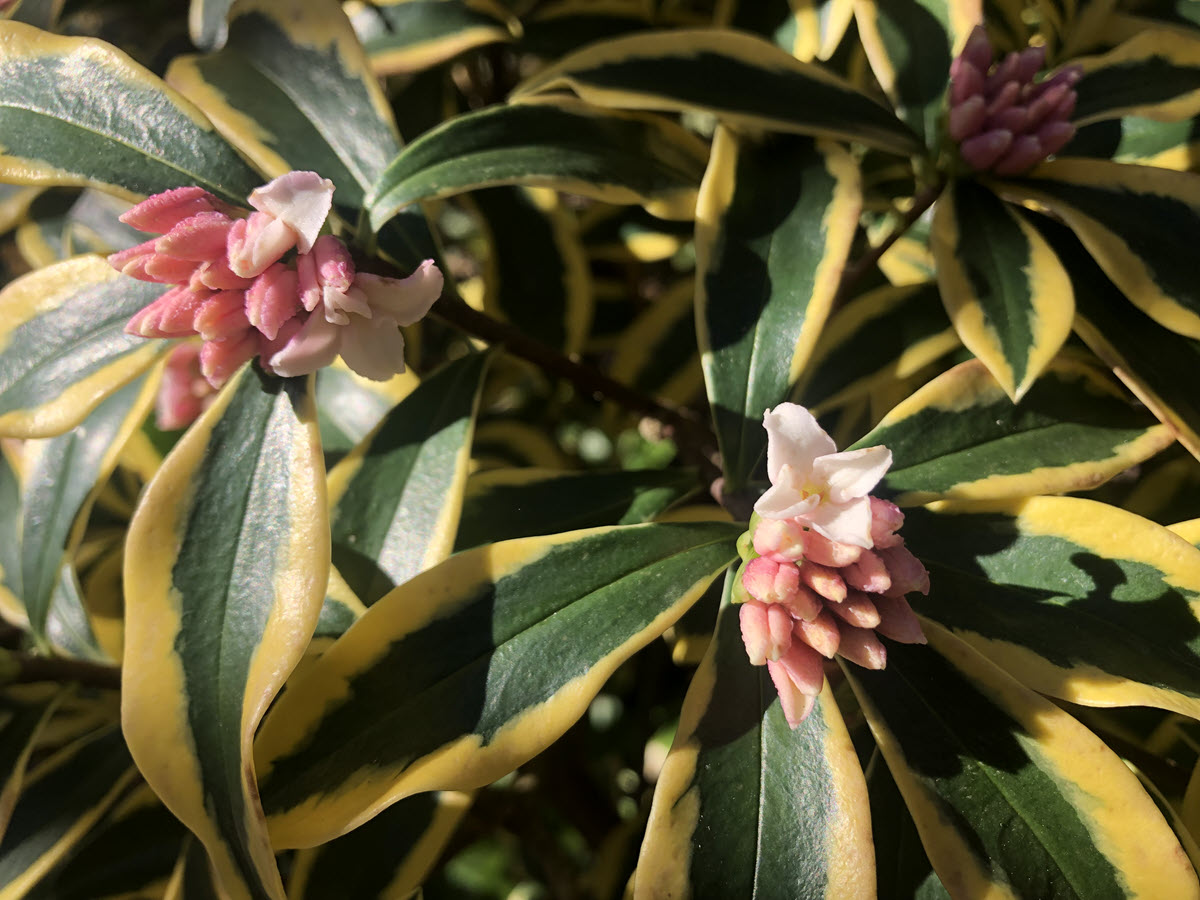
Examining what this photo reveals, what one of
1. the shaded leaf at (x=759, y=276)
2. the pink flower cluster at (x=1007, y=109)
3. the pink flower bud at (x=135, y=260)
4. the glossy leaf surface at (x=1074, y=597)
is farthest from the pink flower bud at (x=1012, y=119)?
the pink flower bud at (x=135, y=260)

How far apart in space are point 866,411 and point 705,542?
1.42 ft

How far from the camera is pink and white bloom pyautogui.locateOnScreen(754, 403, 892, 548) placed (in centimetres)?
59

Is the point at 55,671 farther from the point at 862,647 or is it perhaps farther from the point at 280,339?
the point at 862,647

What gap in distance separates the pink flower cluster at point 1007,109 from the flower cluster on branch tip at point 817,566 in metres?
0.42

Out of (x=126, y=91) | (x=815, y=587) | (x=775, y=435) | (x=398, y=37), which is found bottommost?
(x=815, y=587)

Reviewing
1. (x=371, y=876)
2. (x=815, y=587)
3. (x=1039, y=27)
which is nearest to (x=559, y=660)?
(x=815, y=587)

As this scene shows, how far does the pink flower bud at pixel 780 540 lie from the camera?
0.62 m

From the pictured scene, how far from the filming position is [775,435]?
0.59 metres

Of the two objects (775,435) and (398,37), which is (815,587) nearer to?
(775,435)

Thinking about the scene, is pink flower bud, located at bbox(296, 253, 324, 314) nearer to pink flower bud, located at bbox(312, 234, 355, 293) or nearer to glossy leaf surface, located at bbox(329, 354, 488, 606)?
pink flower bud, located at bbox(312, 234, 355, 293)

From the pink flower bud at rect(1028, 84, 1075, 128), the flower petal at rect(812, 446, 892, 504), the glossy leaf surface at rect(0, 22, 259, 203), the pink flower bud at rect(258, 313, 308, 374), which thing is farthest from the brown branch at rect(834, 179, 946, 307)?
the glossy leaf surface at rect(0, 22, 259, 203)

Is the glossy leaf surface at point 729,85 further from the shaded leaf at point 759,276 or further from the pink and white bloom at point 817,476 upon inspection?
the pink and white bloom at point 817,476

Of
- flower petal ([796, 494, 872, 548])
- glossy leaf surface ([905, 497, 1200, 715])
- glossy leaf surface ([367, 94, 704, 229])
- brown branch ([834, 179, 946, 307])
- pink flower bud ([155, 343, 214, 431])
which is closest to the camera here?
flower petal ([796, 494, 872, 548])

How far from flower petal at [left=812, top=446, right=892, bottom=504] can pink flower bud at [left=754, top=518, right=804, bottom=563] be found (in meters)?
0.04
